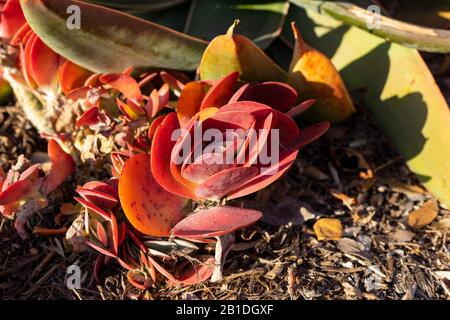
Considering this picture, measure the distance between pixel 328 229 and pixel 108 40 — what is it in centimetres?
61

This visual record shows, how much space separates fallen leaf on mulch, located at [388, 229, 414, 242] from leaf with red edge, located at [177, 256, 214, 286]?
0.39 meters

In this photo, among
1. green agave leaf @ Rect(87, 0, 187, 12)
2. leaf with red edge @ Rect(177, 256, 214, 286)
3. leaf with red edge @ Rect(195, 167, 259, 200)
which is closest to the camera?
leaf with red edge @ Rect(195, 167, 259, 200)

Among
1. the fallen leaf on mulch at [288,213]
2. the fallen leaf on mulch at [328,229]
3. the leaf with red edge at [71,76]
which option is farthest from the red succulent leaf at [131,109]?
the fallen leaf on mulch at [328,229]

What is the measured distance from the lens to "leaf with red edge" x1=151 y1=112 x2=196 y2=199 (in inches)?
45.8

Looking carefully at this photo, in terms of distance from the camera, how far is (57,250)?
1.32 m

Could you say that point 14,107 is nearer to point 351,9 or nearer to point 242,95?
point 242,95

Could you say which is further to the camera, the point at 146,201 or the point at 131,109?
the point at 131,109

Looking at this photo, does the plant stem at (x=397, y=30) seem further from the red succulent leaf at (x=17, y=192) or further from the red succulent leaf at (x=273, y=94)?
the red succulent leaf at (x=17, y=192)

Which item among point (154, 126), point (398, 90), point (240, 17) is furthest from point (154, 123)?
point (398, 90)

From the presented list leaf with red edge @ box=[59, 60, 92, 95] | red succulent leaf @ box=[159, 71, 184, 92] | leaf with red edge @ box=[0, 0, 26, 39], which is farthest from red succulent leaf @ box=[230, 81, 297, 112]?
leaf with red edge @ box=[0, 0, 26, 39]

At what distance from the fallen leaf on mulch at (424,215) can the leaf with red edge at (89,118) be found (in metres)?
0.71

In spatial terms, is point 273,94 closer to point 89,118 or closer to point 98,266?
point 89,118

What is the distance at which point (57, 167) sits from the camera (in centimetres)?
134

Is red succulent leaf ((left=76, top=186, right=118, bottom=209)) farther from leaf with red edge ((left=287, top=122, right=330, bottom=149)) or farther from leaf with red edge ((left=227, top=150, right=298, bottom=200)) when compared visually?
leaf with red edge ((left=287, top=122, right=330, bottom=149))
